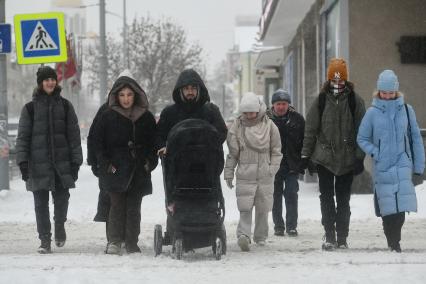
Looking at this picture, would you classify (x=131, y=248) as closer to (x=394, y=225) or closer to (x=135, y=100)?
(x=135, y=100)

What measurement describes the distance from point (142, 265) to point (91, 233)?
386 cm

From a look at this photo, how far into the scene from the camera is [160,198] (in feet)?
48.9

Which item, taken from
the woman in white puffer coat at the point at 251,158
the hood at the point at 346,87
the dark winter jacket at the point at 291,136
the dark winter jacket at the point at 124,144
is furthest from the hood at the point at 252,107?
the dark winter jacket at the point at 291,136

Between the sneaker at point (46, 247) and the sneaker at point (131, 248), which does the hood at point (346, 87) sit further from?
the sneaker at point (46, 247)

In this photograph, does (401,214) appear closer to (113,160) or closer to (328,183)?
(328,183)

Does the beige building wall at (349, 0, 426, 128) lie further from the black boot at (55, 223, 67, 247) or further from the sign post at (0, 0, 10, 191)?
the black boot at (55, 223, 67, 247)

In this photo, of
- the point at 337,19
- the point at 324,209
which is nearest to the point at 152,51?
the point at 337,19

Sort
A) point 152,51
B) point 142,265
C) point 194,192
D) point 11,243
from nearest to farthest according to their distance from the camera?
point 142,265
point 194,192
point 11,243
point 152,51

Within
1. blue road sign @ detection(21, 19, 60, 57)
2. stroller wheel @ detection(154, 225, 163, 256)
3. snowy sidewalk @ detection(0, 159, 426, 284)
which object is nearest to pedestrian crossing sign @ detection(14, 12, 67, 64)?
blue road sign @ detection(21, 19, 60, 57)

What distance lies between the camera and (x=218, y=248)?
7.57 meters

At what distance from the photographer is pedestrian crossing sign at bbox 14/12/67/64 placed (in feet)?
41.1

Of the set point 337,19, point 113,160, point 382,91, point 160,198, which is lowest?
point 160,198

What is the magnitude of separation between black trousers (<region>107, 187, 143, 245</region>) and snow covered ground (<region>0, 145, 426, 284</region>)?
0.23 m

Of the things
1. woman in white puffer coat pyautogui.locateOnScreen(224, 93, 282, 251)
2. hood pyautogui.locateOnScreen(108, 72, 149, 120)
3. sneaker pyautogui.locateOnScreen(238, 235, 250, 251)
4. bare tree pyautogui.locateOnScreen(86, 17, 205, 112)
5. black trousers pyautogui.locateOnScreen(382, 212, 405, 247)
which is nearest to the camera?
black trousers pyautogui.locateOnScreen(382, 212, 405, 247)
